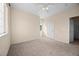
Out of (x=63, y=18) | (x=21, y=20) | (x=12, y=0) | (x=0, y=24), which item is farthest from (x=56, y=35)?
(x=12, y=0)

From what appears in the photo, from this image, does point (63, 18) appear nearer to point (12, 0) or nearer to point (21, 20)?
point (21, 20)

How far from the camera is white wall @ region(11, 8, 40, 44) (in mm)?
4238

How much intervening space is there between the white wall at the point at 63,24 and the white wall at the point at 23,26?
4.43 feet

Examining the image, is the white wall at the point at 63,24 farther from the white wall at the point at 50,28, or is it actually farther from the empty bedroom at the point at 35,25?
the white wall at the point at 50,28

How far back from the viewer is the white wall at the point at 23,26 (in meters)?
→ 4.24

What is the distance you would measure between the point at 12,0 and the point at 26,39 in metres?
4.21

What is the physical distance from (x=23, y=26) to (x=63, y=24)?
87.2 inches

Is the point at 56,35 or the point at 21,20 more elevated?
the point at 21,20

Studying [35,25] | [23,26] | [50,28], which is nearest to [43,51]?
[23,26]

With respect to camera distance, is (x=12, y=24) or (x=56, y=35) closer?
(x=12, y=24)

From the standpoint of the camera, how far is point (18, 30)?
4469 millimetres

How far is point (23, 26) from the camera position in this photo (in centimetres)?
472

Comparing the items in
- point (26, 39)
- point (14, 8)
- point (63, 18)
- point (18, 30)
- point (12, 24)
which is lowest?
point (26, 39)

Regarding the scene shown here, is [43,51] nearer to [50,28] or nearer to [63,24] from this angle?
[63,24]
